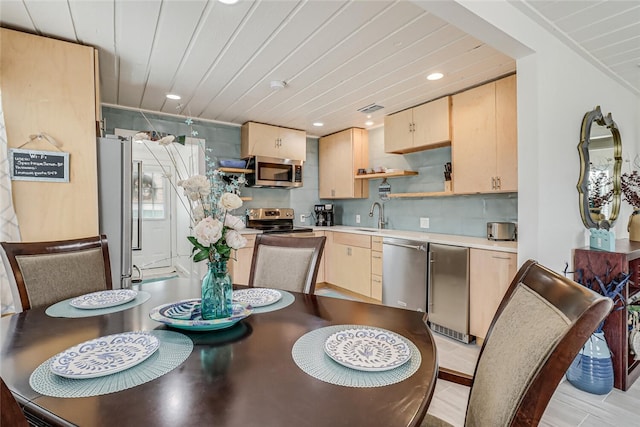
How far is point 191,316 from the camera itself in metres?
1.21

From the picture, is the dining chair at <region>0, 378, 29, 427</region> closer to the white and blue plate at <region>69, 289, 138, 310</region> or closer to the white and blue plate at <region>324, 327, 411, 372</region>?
the white and blue plate at <region>324, 327, 411, 372</region>

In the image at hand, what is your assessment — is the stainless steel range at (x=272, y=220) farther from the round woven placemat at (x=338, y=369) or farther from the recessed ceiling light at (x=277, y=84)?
the round woven placemat at (x=338, y=369)

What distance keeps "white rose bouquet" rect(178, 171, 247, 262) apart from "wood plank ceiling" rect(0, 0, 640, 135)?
1237 millimetres

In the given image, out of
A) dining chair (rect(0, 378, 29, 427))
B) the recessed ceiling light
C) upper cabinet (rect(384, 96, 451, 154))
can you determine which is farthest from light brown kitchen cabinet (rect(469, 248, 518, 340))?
dining chair (rect(0, 378, 29, 427))

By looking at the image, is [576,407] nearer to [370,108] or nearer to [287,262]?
[287,262]

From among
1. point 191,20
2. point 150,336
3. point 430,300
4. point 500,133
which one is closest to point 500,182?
point 500,133

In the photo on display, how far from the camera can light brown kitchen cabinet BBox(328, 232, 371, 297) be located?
3873 mm

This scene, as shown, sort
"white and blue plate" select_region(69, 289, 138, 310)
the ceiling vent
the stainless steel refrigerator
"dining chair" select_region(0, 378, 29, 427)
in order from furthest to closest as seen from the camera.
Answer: the ceiling vent < the stainless steel refrigerator < "white and blue plate" select_region(69, 289, 138, 310) < "dining chair" select_region(0, 378, 29, 427)

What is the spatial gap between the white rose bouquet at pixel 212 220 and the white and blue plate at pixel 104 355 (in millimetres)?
298

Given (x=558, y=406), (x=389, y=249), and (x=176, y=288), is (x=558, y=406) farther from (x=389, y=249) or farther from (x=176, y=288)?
(x=176, y=288)

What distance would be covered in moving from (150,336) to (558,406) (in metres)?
2.28

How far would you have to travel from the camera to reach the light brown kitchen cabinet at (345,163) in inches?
177

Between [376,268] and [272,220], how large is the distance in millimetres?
1534

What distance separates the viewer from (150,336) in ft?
3.35
